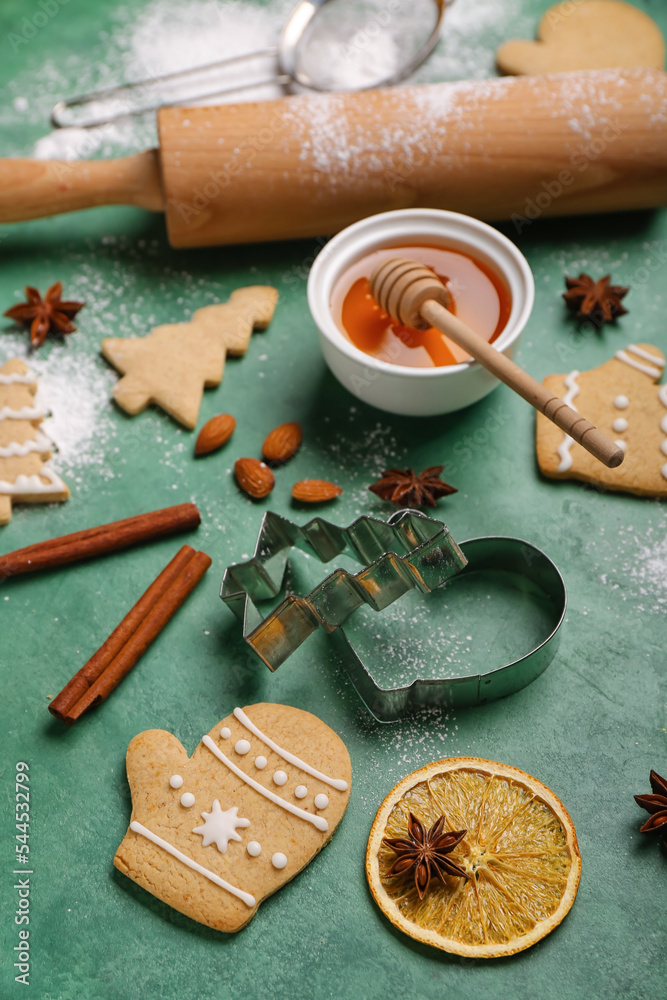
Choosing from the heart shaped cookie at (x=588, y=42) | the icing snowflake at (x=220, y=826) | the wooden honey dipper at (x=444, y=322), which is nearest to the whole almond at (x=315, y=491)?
the wooden honey dipper at (x=444, y=322)

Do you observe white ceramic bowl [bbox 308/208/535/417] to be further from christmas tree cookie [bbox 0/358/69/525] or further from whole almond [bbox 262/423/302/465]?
christmas tree cookie [bbox 0/358/69/525]

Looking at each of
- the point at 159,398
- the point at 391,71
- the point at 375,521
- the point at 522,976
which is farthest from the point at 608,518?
the point at 391,71

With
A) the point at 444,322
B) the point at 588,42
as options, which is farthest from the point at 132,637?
the point at 588,42

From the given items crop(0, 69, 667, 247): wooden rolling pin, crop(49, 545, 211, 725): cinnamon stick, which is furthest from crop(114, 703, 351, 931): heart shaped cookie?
crop(0, 69, 667, 247): wooden rolling pin

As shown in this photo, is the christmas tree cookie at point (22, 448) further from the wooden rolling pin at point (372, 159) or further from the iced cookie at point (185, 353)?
the wooden rolling pin at point (372, 159)

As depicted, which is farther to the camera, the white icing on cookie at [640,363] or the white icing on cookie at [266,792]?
the white icing on cookie at [640,363]
